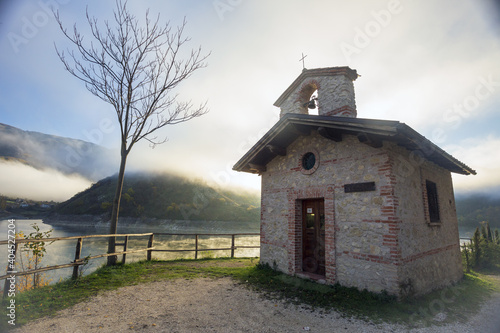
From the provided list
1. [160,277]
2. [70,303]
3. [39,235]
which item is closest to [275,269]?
[160,277]

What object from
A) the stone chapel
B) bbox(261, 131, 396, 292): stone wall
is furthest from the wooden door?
bbox(261, 131, 396, 292): stone wall

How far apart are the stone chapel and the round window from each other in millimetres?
33

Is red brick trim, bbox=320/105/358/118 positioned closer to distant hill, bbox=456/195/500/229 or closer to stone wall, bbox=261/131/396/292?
stone wall, bbox=261/131/396/292

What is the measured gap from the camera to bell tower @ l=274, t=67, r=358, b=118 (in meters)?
7.95

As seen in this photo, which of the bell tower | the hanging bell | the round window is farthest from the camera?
the hanging bell

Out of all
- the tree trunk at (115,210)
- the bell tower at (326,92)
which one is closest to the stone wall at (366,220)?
the bell tower at (326,92)

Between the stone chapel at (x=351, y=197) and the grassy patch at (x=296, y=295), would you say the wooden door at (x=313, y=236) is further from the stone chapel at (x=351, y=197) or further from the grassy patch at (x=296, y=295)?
the grassy patch at (x=296, y=295)

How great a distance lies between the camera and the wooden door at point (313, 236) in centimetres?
672

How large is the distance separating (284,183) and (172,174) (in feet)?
272

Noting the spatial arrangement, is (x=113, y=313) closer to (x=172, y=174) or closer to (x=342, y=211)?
(x=342, y=211)

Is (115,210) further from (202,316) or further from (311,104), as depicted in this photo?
(311,104)

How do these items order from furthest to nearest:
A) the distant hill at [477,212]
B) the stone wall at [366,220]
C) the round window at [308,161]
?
the distant hill at [477,212] → the round window at [308,161] → the stone wall at [366,220]

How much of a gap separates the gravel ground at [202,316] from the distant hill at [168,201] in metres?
50.2

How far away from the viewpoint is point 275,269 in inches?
296
